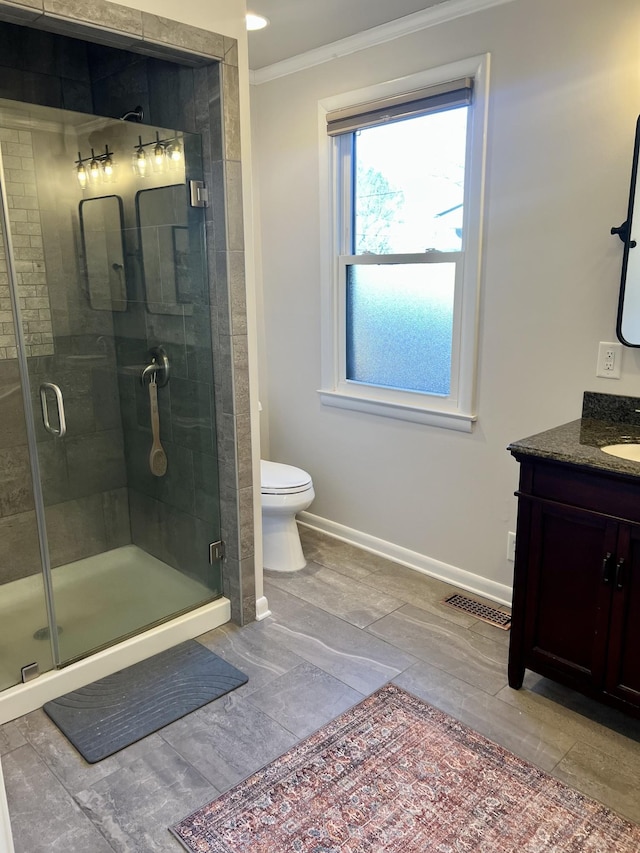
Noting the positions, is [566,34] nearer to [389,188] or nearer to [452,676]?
[389,188]

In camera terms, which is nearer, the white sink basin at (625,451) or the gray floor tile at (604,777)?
the gray floor tile at (604,777)

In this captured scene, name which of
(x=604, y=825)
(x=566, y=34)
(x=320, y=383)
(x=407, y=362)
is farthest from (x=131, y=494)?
(x=566, y=34)

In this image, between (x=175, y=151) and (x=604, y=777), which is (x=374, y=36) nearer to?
(x=175, y=151)

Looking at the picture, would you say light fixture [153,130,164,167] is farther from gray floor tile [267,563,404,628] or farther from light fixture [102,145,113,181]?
gray floor tile [267,563,404,628]

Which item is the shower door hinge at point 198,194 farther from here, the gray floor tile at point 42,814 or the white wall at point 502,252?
the gray floor tile at point 42,814

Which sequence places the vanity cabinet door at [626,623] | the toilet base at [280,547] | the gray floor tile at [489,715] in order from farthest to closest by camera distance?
the toilet base at [280,547] < the gray floor tile at [489,715] < the vanity cabinet door at [626,623]

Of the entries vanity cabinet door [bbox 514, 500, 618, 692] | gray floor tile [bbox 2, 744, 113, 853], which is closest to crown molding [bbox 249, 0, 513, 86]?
vanity cabinet door [bbox 514, 500, 618, 692]

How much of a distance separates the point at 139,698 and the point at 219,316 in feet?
4.69

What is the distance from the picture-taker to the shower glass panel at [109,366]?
7.61 ft

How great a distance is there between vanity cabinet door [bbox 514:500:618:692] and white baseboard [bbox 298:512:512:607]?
68cm

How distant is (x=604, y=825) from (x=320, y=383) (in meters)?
2.35

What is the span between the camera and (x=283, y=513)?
122 inches

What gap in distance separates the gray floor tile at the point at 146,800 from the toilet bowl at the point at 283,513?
1.29 meters

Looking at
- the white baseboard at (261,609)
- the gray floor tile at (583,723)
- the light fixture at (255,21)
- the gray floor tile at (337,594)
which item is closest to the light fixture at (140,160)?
the light fixture at (255,21)
